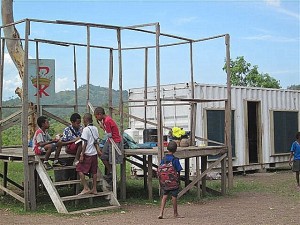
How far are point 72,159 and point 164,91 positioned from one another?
19.8 ft

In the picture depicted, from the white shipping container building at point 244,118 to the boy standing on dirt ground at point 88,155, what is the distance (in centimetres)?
529

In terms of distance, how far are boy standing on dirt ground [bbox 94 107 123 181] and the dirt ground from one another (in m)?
1.04

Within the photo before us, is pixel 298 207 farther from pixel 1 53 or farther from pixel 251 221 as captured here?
pixel 1 53

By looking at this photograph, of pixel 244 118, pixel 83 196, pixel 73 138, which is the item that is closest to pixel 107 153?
pixel 73 138

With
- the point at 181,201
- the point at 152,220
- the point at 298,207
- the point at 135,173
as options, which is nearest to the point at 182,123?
the point at 135,173

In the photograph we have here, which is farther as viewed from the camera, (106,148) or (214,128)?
(214,128)

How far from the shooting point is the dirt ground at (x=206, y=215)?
9.52 metres

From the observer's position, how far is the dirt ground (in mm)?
9523

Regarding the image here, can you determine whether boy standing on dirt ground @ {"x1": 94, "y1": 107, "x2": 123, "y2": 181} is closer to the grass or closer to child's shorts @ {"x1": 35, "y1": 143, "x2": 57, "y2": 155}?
the grass

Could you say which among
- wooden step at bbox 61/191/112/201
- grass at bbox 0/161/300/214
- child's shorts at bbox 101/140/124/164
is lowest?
grass at bbox 0/161/300/214

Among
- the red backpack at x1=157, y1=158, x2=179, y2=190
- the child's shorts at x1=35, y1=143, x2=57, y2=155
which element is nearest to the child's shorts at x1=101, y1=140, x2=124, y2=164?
the child's shorts at x1=35, y1=143, x2=57, y2=155

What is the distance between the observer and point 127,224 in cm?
924

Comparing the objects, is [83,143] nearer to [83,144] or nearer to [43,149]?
[83,144]

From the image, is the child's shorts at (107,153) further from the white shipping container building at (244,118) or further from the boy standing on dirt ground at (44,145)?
the white shipping container building at (244,118)
